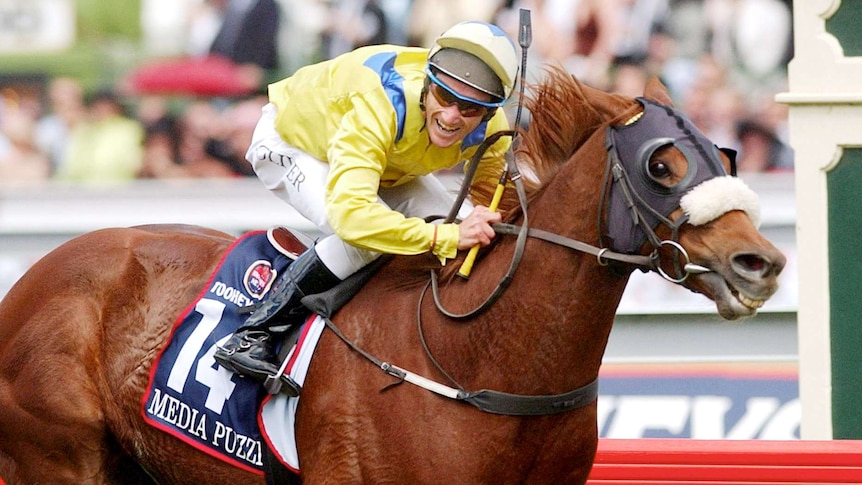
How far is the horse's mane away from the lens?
3.29m

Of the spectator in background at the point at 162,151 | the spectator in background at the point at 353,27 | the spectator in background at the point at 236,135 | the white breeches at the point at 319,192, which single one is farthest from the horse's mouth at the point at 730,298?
the spectator in background at the point at 162,151

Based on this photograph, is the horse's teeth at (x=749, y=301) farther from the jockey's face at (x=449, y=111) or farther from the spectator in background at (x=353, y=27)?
the spectator in background at (x=353, y=27)

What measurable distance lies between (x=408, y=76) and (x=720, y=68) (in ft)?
17.5

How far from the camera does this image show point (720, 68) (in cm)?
849

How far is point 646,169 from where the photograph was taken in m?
3.04

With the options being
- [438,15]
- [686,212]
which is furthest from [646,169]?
[438,15]

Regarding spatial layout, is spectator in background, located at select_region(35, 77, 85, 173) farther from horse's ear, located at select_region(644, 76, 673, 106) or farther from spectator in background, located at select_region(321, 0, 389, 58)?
horse's ear, located at select_region(644, 76, 673, 106)

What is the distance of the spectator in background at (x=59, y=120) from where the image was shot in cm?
941

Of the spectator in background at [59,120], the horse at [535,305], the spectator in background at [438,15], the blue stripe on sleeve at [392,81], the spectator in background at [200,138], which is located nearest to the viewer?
the horse at [535,305]

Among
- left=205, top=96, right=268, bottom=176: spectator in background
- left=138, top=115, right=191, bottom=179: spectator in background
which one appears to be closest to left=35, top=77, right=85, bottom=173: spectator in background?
left=138, top=115, right=191, bottom=179: spectator in background

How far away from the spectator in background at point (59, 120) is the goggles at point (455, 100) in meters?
6.55

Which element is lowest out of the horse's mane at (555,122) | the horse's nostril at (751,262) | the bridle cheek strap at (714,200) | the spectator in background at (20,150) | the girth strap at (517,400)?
the girth strap at (517,400)

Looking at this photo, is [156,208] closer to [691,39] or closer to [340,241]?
[691,39]

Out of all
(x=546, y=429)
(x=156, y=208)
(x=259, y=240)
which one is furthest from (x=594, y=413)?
(x=156, y=208)
